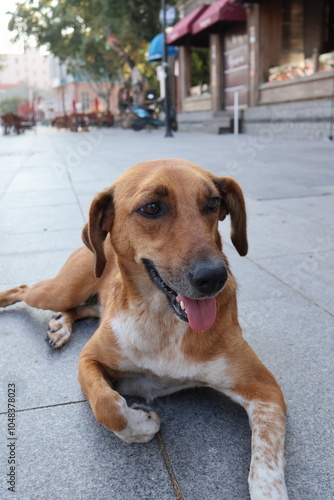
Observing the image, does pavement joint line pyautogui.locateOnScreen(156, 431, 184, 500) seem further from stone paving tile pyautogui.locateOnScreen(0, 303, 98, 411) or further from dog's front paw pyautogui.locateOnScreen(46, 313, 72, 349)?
dog's front paw pyautogui.locateOnScreen(46, 313, 72, 349)

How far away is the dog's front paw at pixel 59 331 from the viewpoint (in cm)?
316

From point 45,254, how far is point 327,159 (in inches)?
318

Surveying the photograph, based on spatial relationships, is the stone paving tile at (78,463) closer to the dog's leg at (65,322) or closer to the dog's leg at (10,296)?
the dog's leg at (65,322)

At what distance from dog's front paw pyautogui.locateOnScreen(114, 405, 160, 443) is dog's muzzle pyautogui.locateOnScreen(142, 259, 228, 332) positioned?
0.47 metres

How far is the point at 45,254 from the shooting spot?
504 centimetres

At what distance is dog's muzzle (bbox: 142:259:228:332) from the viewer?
211cm

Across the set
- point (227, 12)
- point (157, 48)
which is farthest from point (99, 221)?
point (157, 48)

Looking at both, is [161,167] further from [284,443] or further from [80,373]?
[284,443]

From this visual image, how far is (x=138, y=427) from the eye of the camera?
219cm

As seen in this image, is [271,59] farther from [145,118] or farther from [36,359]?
[36,359]

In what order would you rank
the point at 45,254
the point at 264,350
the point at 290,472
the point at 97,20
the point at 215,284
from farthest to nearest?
the point at 97,20 → the point at 45,254 → the point at 264,350 → the point at 215,284 → the point at 290,472

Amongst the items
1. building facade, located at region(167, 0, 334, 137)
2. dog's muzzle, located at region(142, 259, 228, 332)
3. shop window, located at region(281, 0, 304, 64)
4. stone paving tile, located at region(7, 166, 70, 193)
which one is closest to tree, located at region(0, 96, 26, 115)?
building facade, located at region(167, 0, 334, 137)

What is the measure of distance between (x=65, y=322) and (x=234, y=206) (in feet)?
4.67

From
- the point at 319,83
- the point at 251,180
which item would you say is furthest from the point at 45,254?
the point at 319,83
